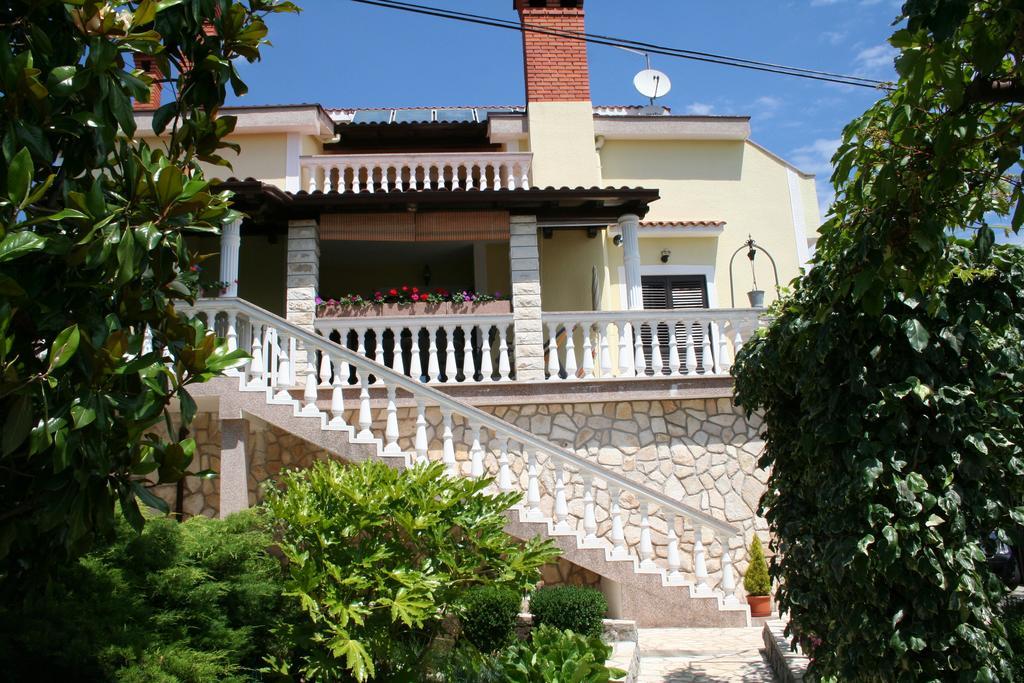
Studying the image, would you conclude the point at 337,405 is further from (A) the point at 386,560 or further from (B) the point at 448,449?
(A) the point at 386,560

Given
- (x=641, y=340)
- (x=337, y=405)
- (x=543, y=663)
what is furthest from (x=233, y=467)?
(x=641, y=340)

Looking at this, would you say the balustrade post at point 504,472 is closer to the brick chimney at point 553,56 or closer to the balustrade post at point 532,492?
the balustrade post at point 532,492

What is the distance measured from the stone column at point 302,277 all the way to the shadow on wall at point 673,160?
5332mm

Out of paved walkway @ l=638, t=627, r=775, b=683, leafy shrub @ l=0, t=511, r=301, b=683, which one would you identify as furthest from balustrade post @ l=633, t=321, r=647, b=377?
leafy shrub @ l=0, t=511, r=301, b=683

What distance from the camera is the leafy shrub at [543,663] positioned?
551cm

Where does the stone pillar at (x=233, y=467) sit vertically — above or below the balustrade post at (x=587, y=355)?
below

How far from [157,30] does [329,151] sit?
1060 cm

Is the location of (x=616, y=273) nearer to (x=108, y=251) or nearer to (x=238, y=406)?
(x=238, y=406)

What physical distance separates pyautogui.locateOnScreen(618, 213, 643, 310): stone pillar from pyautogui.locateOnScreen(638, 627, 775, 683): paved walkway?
5.01m

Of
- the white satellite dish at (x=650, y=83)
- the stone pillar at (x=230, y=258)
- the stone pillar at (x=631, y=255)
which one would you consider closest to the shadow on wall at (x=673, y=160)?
the white satellite dish at (x=650, y=83)

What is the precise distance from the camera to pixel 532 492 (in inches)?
321

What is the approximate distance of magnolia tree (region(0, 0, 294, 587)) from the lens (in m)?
2.91

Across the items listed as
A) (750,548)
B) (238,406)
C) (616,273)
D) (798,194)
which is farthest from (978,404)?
(798,194)

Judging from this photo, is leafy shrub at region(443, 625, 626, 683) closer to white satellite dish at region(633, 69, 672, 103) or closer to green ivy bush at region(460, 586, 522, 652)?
green ivy bush at region(460, 586, 522, 652)
